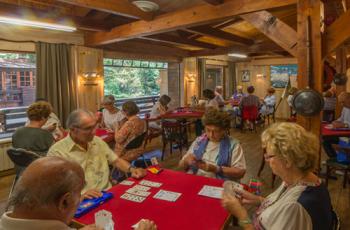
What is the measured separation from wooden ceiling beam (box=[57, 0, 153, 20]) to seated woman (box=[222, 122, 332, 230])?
2.69 m

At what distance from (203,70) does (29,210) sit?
8.39 m

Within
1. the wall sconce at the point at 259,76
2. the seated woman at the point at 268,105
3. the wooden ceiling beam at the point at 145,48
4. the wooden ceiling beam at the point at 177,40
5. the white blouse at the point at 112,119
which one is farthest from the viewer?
the wall sconce at the point at 259,76

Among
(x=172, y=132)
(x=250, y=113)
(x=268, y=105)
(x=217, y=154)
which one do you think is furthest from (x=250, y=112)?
(x=217, y=154)

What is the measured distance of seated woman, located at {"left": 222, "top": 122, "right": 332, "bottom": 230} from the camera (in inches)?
42.8

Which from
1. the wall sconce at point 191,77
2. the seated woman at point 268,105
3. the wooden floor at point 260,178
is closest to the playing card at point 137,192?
the wooden floor at point 260,178

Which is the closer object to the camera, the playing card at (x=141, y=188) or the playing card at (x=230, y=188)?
the playing card at (x=230, y=188)

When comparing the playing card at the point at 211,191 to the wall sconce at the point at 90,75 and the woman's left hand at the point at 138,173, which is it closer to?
the woman's left hand at the point at 138,173

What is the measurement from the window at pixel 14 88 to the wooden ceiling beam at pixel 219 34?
3.11 meters

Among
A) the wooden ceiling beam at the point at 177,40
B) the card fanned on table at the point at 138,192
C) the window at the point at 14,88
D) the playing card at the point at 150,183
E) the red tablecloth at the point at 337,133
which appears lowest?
the card fanned on table at the point at 138,192

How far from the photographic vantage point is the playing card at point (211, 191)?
170cm

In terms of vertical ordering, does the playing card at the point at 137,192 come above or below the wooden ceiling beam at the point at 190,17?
below

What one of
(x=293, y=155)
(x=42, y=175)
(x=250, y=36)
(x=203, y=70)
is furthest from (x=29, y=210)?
(x=203, y=70)

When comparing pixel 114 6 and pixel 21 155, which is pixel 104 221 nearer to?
pixel 21 155

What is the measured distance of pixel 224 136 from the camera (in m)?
2.23
